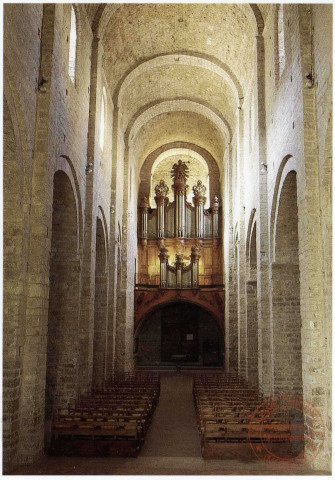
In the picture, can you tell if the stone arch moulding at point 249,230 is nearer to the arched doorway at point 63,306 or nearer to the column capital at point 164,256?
the arched doorway at point 63,306

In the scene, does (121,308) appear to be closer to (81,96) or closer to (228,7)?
(81,96)

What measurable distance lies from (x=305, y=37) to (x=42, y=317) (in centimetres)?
765

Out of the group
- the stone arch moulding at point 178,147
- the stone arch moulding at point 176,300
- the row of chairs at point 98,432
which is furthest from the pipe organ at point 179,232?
the row of chairs at point 98,432

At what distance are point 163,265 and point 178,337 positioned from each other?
4.97m

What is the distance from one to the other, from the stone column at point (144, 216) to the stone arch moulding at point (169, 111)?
4859mm

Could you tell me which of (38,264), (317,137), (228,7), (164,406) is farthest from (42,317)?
(228,7)

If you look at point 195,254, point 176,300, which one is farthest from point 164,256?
point 176,300

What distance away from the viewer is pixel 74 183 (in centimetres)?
1355

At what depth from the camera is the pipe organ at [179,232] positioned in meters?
29.0

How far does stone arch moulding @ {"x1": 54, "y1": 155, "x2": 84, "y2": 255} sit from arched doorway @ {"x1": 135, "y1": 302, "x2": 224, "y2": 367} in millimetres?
15795

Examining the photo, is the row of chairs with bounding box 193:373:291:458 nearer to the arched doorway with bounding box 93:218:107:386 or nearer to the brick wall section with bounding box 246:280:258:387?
the brick wall section with bounding box 246:280:258:387

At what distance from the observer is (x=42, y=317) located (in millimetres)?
9633

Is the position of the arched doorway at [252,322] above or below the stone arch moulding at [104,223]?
below

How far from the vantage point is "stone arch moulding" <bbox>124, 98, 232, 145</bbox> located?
24.3 meters
